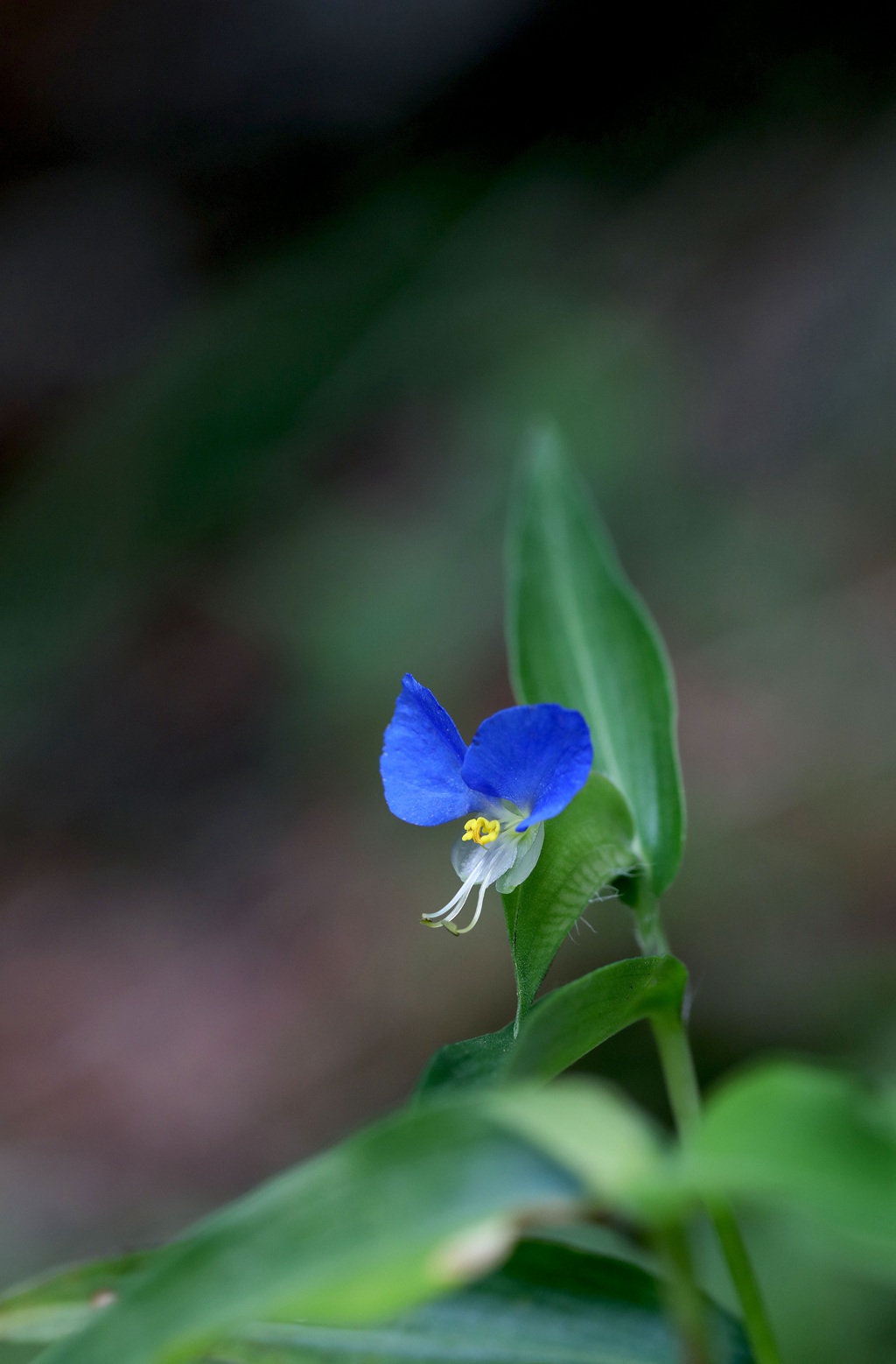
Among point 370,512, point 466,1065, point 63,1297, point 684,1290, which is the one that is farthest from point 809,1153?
point 370,512

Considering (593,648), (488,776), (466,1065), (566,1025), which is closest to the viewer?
(566,1025)

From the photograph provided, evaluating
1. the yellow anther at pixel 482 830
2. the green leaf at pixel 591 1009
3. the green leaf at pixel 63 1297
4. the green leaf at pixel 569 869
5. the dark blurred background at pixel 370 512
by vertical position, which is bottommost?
the green leaf at pixel 63 1297

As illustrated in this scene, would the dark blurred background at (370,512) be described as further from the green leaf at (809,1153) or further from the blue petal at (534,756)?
the green leaf at (809,1153)

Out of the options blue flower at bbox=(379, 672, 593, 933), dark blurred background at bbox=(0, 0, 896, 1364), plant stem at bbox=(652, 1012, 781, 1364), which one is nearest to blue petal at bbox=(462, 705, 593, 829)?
blue flower at bbox=(379, 672, 593, 933)

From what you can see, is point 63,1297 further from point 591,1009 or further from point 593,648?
point 593,648

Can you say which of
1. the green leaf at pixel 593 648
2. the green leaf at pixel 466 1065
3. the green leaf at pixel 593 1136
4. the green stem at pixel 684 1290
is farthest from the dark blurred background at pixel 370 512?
the green leaf at pixel 593 1136

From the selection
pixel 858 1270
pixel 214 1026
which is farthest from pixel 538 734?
pixel 214 1026
